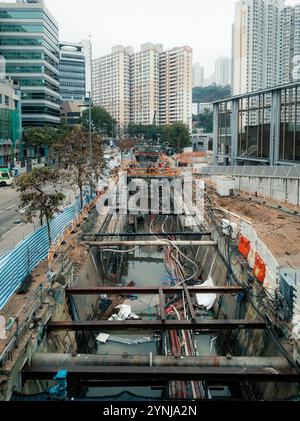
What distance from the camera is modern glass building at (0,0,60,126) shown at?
89312mm

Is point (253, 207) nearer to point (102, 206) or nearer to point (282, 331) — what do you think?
point (102, 206)

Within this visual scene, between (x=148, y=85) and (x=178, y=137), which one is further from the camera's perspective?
(x=148, y=85)

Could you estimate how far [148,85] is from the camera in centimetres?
17262

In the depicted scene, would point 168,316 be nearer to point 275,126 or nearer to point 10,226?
point 10,226

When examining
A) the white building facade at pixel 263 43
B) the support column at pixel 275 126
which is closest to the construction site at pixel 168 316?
the support column at pixel 275 126

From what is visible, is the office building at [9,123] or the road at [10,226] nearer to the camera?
the road at [10,226]

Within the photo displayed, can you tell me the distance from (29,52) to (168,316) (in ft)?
285

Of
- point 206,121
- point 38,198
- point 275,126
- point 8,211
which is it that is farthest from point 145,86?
point 38,198

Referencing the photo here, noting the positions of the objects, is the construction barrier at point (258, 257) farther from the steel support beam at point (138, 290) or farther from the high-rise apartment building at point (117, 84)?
the high-rise apartment building at point (117, 84)

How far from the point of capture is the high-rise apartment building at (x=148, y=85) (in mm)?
164500

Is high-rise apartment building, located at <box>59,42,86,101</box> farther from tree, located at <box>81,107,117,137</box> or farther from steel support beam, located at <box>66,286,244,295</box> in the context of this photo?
steel support beam, located at <box>66,286,244,295</box>

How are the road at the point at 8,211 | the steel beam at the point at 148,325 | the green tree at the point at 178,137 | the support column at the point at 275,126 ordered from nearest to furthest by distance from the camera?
the steel beam at the point at 148,325, the road at the point at 8,211, the support column at the point at 275,126, the green tree at the point at 178,137

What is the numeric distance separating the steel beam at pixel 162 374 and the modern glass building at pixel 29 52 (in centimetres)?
8954

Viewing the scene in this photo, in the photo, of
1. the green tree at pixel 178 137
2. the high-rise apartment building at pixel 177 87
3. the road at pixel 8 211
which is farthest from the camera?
the high-rise apartment building at pixel 177 87
